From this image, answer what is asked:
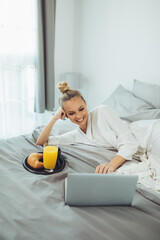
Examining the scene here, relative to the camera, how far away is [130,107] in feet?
6.81

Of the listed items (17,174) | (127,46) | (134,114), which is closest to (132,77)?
(127,46)

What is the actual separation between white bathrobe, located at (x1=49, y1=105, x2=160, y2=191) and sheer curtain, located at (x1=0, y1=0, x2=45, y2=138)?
1.34 m

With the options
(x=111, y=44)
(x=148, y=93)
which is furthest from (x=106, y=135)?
(x=111, y=44)

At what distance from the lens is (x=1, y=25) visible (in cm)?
244

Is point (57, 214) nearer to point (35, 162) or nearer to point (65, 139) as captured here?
point (35, 162)

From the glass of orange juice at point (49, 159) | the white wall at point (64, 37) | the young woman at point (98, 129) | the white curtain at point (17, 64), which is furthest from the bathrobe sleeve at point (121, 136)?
the white wall at point (64, 37)

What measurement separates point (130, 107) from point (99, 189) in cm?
132

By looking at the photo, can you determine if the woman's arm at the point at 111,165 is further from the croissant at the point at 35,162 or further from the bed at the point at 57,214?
the croissant at the point at 35,162

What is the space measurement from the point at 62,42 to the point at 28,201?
2.72m

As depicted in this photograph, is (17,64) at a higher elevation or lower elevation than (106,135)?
higher

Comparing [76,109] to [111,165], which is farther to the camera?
[76,109]

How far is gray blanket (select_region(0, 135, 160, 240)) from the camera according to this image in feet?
2.64

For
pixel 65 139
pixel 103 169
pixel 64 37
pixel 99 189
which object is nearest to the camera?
pixel 99 189

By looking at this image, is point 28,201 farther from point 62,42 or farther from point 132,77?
point 62,42
